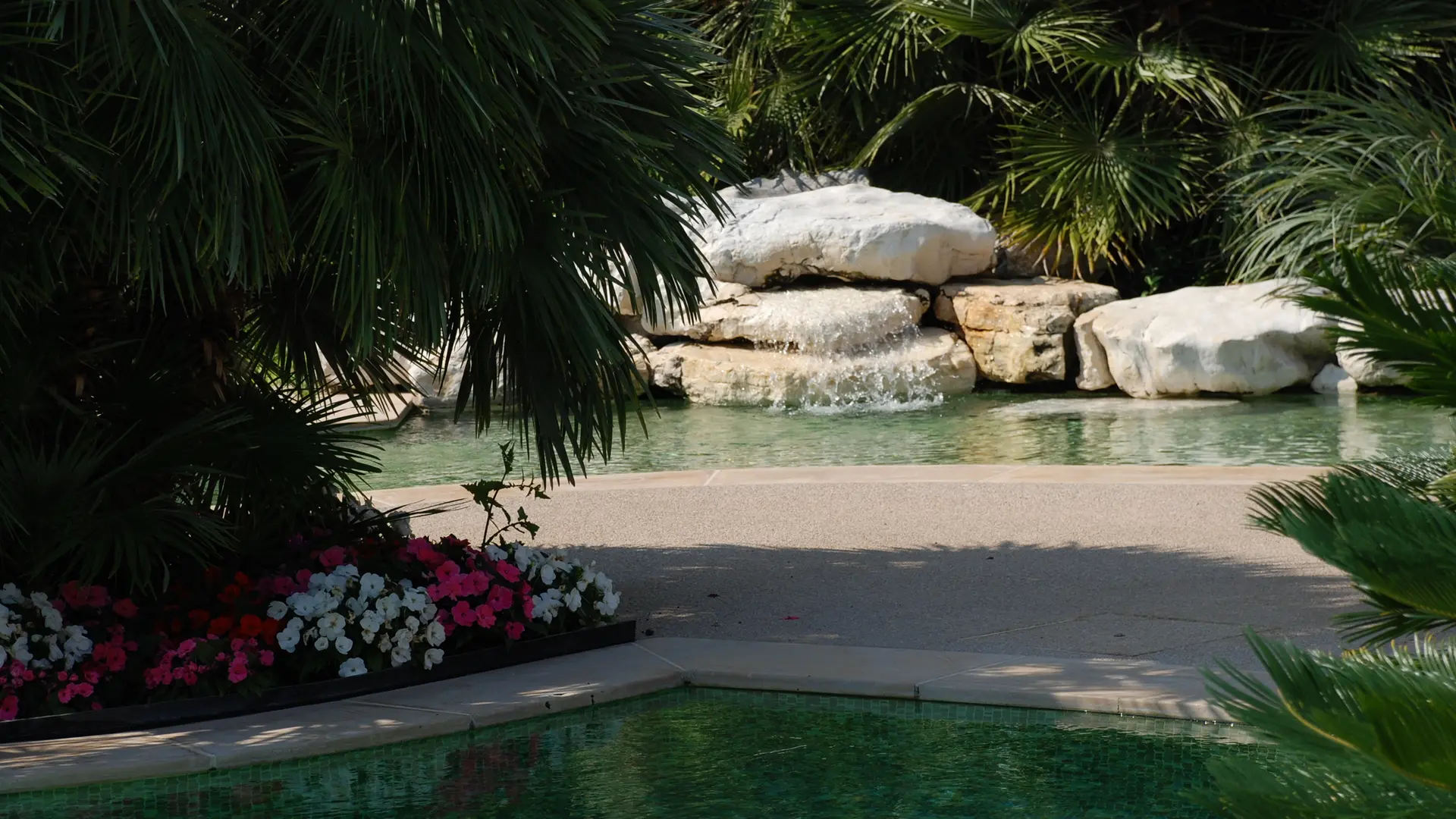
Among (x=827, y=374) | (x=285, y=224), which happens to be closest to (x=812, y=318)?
(x=827, y=374)

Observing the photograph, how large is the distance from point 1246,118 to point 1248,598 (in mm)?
11382

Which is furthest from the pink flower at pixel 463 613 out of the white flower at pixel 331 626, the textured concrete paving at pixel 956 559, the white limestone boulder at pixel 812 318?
the white limestone boulder at pixel 812 318

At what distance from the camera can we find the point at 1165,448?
11148 millimetres

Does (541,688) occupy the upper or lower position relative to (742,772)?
upper

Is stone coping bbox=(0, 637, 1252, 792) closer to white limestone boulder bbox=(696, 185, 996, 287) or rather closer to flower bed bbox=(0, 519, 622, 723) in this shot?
flower bed bbox=(0, 519, 622, 723)

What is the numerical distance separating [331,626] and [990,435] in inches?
315

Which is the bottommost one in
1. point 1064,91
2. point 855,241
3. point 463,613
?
point 463,613

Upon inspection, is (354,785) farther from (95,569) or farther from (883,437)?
(883,437)

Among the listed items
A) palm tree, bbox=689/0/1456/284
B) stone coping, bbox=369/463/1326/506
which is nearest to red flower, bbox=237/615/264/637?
stone coping, bbox=369/463/1326/506

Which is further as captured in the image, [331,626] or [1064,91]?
[1064,91]

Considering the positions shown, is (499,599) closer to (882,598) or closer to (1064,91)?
(882,598)

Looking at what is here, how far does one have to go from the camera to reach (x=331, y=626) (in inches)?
191

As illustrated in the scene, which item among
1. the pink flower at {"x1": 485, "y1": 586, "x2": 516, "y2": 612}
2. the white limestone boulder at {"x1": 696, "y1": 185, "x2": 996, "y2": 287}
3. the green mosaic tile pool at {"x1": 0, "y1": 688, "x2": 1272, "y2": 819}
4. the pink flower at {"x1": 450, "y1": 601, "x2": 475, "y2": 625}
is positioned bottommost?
the green mosaic tile pool at {"x1": 0, "y1": 688, "x2": 1272, "y2": 819}

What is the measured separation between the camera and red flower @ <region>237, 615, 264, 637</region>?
4.78 m
